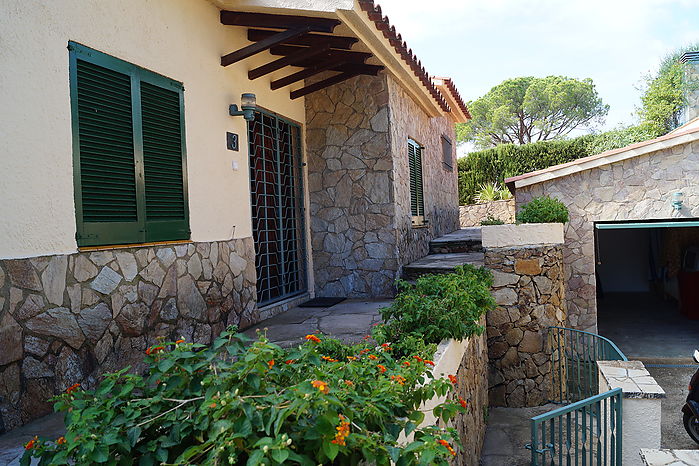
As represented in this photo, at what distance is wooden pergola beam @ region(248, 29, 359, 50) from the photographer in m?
6.34

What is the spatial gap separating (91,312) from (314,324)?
8.75 ft

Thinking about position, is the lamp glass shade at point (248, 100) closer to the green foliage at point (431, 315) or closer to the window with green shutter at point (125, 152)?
the window with green shutter at point (125, 152)

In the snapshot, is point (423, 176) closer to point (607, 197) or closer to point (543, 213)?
point (543, 213)

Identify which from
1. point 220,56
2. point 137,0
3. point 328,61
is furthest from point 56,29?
point 328,61

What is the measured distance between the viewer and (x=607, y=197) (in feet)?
33.5

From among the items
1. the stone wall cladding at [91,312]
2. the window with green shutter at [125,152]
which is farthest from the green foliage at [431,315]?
the window with green shutter at [125,152]

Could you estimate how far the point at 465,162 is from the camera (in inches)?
892

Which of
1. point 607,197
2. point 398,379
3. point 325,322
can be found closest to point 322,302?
point 325,322

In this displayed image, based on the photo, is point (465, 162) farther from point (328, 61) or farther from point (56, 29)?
point (56, 29)

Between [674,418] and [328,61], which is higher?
[328,61]

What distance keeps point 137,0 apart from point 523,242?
6311mm

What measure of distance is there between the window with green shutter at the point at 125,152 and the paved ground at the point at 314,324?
4.27 ft

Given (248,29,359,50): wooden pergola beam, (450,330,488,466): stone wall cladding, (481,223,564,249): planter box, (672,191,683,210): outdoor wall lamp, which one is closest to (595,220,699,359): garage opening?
(672,191,683,210): outdoor wall lamp

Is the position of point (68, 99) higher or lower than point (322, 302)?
higher
